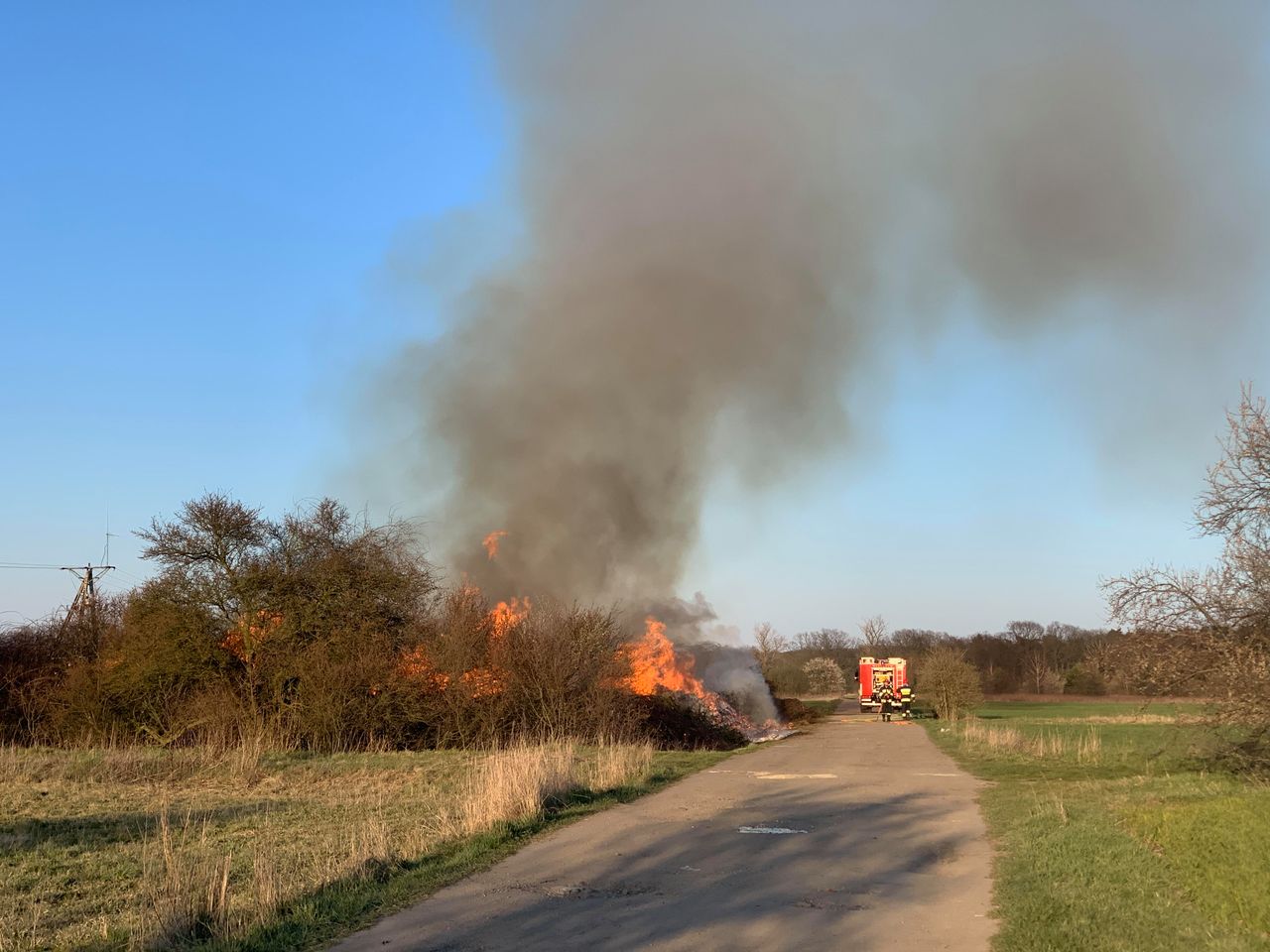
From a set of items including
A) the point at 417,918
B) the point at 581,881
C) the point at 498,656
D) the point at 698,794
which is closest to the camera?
the point at 417,918

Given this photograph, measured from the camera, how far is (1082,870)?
347 inches

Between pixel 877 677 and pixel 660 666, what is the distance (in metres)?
18.7

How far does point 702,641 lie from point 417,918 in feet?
141

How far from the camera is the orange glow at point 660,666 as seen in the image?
114ft

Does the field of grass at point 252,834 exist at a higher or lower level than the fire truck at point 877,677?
lower

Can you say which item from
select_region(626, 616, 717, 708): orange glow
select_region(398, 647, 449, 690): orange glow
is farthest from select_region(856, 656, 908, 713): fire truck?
select_region(398, 647, 449, 690): orange glow

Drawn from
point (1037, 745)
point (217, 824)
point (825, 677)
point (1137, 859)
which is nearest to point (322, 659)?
point (217, 824)

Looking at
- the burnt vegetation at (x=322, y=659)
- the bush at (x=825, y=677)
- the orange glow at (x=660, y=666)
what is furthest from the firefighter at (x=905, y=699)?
the bush at (x=825, y=677)

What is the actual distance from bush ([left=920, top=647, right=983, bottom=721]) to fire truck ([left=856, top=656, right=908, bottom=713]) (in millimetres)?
3967

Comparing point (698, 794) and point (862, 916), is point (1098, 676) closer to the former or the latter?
point (698, 794)

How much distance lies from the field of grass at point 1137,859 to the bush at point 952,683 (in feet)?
96.4

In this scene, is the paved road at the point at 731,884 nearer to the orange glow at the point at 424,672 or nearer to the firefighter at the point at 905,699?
the orange glow at the point at 424,672

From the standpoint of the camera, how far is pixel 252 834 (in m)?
12.9

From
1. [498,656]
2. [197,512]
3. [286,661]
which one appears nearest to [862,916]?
[498,656]
